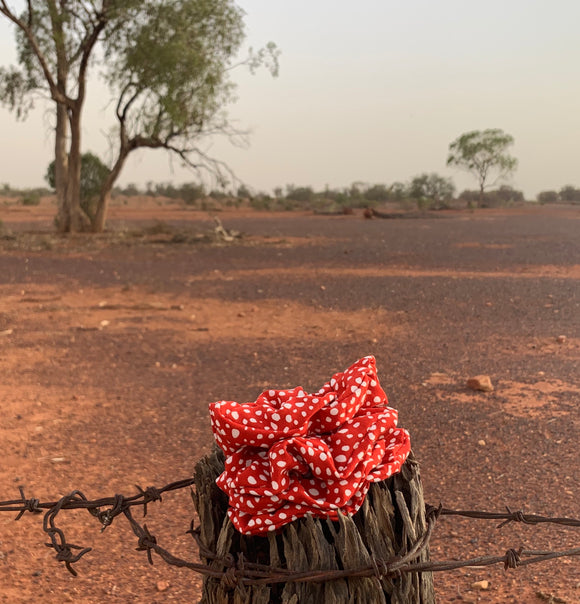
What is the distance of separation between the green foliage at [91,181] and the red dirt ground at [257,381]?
10.0 meters

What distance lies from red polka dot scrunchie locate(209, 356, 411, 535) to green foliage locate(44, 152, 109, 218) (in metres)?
24.4

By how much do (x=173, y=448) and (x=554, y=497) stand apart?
2478 millimetres

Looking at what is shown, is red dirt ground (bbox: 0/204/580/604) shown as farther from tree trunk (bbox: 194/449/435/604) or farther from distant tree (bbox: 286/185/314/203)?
distant tree (bbox: 286/185/314/203)

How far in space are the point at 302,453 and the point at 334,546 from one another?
0.22 meters

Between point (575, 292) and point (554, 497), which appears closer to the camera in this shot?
point (554, 497)

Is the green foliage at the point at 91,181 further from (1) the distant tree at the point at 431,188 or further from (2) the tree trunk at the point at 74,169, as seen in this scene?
(1) the distant tree at the point at 431,188

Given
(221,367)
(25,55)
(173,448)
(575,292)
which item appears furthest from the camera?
(25,55)

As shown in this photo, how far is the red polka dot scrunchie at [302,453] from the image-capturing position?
1.59m

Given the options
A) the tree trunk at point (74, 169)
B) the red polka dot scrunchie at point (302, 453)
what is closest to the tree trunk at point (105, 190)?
the tree trunk at point (74, 169)

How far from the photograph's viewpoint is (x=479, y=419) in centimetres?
539

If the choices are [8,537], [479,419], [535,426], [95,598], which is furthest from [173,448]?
[535,426]

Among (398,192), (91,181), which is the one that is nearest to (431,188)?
(398,192)

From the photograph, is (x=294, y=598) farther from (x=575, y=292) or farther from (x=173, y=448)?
(x=575, y=292)

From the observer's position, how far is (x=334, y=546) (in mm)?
1581
